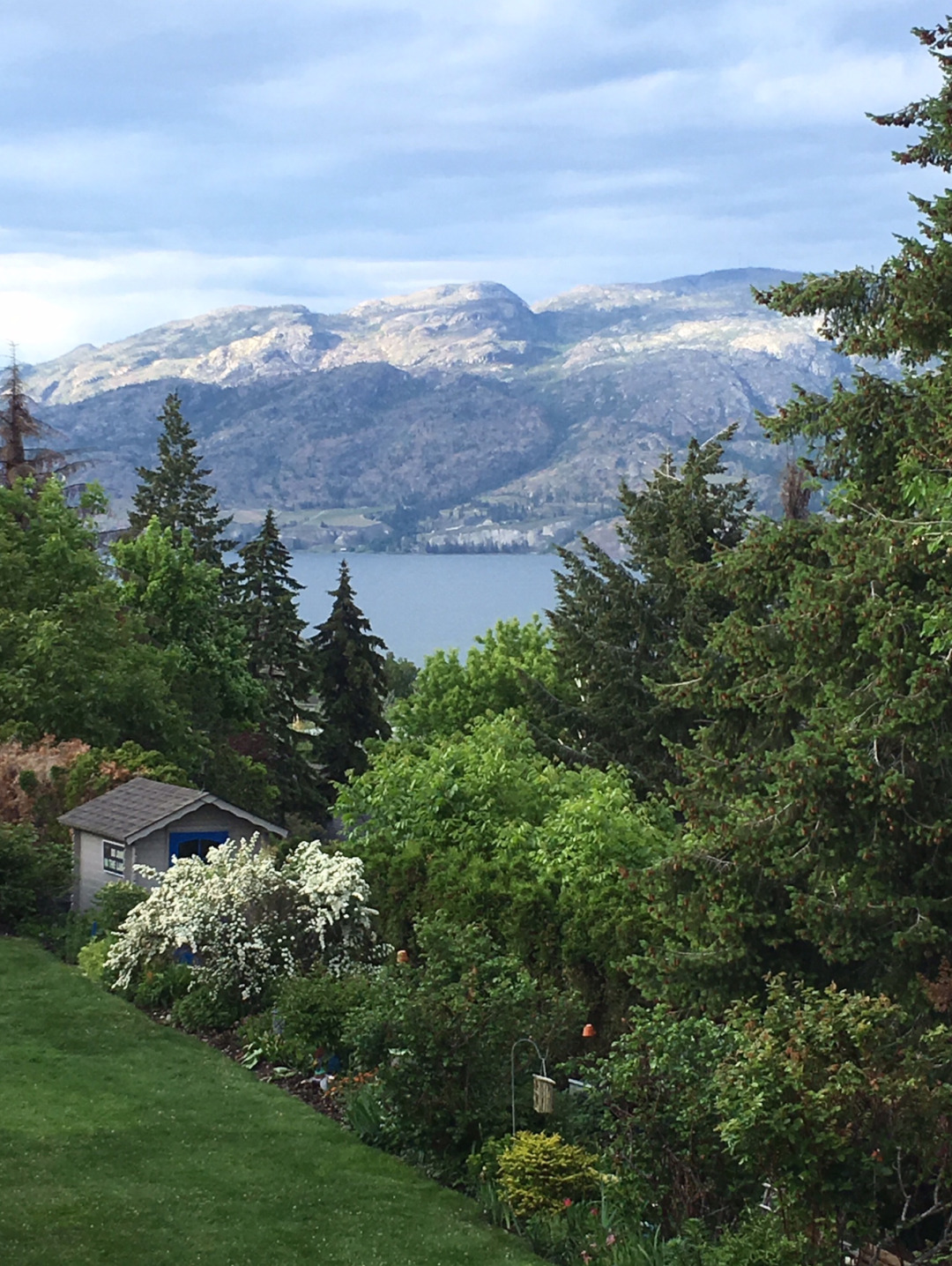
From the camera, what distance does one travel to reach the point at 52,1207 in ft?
42.5

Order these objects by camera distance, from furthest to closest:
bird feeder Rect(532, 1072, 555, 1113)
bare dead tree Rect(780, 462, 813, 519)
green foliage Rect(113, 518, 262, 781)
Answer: green foliage Rect(113, 518, 262, 781) → bare dead tree Rect(780, 462, 813, 519) → bird feeder Rect(532, 1072, 555, 1113)

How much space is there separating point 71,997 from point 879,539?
14194 millimetres

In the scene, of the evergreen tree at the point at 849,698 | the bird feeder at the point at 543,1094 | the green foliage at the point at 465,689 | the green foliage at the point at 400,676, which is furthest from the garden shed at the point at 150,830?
the green foliage at the point at 400,676

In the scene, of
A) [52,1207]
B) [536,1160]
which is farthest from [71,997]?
[536,1160]

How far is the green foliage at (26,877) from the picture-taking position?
26.5 meters

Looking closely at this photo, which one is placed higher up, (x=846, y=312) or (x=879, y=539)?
(x=846, y=312)

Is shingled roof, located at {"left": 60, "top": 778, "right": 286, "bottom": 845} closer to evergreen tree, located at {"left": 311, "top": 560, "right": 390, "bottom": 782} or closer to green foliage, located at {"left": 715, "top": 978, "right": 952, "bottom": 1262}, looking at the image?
green foliage, located at {"left": 715, "top": 978, "right": 952, "bottom": 1262}

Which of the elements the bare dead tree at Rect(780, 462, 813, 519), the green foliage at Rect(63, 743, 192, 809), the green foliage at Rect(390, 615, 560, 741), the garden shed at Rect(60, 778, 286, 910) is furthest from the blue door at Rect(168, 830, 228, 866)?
the green foliage at Rect(390, 615, 560, 741)

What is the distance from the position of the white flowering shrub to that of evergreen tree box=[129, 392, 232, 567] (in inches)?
1356

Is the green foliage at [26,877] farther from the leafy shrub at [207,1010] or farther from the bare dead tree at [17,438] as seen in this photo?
the bare dead tree at [17,438]

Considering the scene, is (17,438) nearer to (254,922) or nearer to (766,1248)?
(254,922)

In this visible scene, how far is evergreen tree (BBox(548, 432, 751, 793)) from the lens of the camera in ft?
111

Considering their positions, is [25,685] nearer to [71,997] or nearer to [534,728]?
[534,728]

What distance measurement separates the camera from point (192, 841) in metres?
25.8
